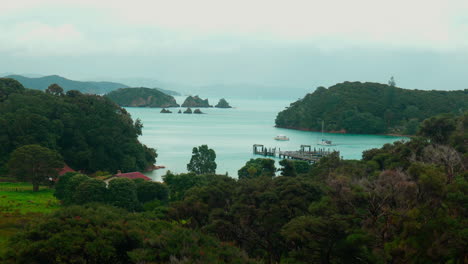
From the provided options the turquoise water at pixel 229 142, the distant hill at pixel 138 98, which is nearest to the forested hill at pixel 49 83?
the distant hill at pixel 138 98

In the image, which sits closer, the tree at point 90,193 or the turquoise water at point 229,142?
the tree at point 90,193

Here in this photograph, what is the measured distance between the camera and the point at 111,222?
11.7 meters

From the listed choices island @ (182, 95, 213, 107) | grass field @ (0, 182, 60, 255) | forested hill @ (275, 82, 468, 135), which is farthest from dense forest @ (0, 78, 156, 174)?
island @ (182, 95, 213, 107)

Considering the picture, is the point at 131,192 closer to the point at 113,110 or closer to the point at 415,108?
the point at 113,110

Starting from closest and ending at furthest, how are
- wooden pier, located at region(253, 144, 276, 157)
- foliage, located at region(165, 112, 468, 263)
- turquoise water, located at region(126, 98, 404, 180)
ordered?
foliage, located at region(165, 112, 468, 263) → turquoise water, located at region(126, 98, 404, 180) → wooden pier, located at region(253, 144, 276, 157)

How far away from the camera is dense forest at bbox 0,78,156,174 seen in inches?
1394

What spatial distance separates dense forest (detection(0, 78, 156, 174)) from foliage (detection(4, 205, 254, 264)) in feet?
82.2

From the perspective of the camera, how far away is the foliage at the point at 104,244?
9.61 meters

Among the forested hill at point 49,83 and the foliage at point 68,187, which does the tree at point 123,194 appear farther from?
the forested hill at point 49,83

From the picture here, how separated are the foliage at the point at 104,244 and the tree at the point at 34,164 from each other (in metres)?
18.2

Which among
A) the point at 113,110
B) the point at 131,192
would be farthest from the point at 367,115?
the point at 131,192

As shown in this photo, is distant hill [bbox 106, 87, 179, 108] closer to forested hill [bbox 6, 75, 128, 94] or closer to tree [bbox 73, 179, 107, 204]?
forested hill [bbox 6, 75, 128, 94]

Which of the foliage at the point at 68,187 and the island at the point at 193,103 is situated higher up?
the island at the point at 193,103

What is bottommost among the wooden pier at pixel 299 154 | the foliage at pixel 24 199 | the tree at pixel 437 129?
the foliage at pixel 24 199
